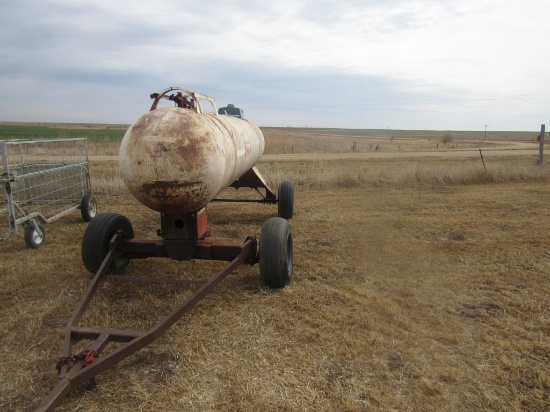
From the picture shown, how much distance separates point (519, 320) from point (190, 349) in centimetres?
308

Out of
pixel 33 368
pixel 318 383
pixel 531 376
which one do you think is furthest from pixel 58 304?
pixel 531 376

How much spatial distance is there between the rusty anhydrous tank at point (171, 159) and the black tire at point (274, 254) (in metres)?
0.97

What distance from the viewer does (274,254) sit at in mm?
4262

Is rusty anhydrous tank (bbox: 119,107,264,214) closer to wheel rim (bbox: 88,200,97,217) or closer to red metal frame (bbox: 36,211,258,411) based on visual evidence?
red metal frame (bbox: 36,211,258,411)

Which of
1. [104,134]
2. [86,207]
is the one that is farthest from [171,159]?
[104,134]

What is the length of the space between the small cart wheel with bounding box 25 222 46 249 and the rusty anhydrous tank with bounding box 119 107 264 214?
11.4ft

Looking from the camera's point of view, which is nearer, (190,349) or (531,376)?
(531,376)

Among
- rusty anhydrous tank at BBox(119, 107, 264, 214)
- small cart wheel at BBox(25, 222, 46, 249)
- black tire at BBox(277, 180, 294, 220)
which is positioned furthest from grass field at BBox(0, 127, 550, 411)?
rusty anhydrous tank at BBox(119, 107, 264, 214)

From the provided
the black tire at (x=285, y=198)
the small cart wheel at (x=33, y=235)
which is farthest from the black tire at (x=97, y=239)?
the black tire at (x=285, y=198)

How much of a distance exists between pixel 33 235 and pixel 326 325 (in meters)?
4.82

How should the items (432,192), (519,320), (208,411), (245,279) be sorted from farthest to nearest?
(432,192)
(245,279)
(519,320)
(208,411)

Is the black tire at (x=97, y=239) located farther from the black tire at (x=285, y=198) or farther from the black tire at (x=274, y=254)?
the black tire at (x=285, y=198)

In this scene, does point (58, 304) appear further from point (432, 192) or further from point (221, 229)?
point (432, 192)

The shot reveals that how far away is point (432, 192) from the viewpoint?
10953 mm
